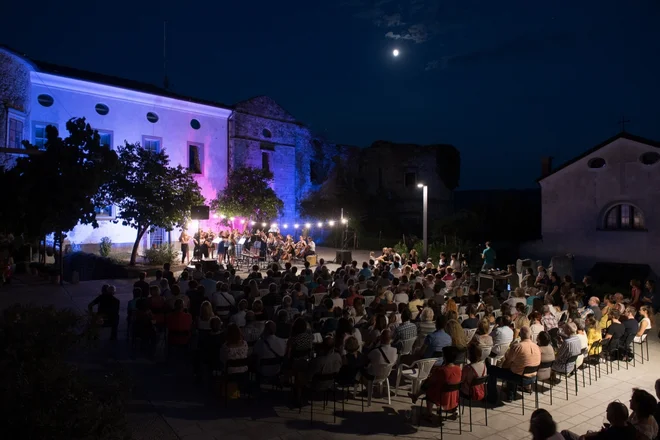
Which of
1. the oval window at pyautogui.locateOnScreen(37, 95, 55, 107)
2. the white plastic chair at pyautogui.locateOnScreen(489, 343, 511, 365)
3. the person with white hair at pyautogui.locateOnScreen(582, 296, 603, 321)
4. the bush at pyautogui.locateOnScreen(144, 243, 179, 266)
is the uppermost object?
the oval window at pyautogui.locateOnScreen(37, 95, 55, 107)

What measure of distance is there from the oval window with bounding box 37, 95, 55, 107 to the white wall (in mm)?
141

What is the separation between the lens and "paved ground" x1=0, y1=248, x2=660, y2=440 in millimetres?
5703

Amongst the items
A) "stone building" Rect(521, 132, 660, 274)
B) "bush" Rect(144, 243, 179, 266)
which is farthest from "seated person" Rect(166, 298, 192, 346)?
"stone building" Rect(521, 132, 660, 274)

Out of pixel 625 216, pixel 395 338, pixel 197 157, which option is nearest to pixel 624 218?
pixel 625 216

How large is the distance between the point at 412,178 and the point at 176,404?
3428 centimetres

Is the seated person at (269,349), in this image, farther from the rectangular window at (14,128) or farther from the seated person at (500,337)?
the rectangular window at (14,128)

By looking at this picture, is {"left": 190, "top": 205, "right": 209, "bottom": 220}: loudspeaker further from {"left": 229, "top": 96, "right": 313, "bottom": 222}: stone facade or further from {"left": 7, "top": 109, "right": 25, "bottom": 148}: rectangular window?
{"left": 229, "top": 96, "right": 313, "bottom": 222}: stone facade

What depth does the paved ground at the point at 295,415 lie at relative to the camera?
5.70 meters

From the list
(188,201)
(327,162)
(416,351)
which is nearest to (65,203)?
(416,351)

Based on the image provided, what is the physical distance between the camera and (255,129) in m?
29.8

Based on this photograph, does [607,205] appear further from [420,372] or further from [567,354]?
[420,372]

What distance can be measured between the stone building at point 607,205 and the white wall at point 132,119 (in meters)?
18.2

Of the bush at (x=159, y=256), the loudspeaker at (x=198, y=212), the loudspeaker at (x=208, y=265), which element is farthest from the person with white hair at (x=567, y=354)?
the bush at (x=159, y=256)

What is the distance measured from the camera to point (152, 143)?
81.8ft
